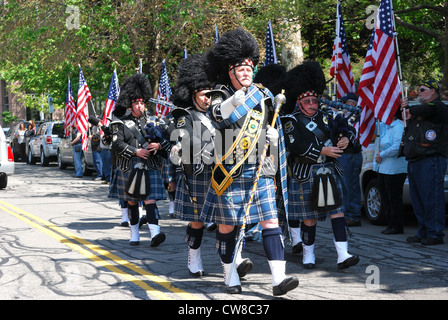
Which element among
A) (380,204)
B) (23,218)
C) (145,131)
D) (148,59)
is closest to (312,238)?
(145,131)

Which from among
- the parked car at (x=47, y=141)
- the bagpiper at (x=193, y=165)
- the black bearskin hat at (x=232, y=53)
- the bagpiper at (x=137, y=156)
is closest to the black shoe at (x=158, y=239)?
the bagpiper at (x=137, y=156)

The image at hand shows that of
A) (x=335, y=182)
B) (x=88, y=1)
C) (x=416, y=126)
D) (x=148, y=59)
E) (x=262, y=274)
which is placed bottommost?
(x=262, y=274)

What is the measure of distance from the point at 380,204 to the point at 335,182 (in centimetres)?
323

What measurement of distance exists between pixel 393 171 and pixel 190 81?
3.48m

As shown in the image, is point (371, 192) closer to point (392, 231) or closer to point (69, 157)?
point (392, 231)

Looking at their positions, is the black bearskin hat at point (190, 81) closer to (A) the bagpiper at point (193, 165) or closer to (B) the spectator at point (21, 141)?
(A) the bagpiper at point (193, 165)

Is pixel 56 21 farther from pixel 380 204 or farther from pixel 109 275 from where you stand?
pixel 109 275

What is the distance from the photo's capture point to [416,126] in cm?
827

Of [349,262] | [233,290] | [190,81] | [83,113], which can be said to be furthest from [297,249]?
[83,113]

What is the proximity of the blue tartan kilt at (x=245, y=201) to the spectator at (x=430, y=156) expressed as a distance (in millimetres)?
3259

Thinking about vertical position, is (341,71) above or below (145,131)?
above

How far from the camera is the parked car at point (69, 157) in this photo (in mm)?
19391
